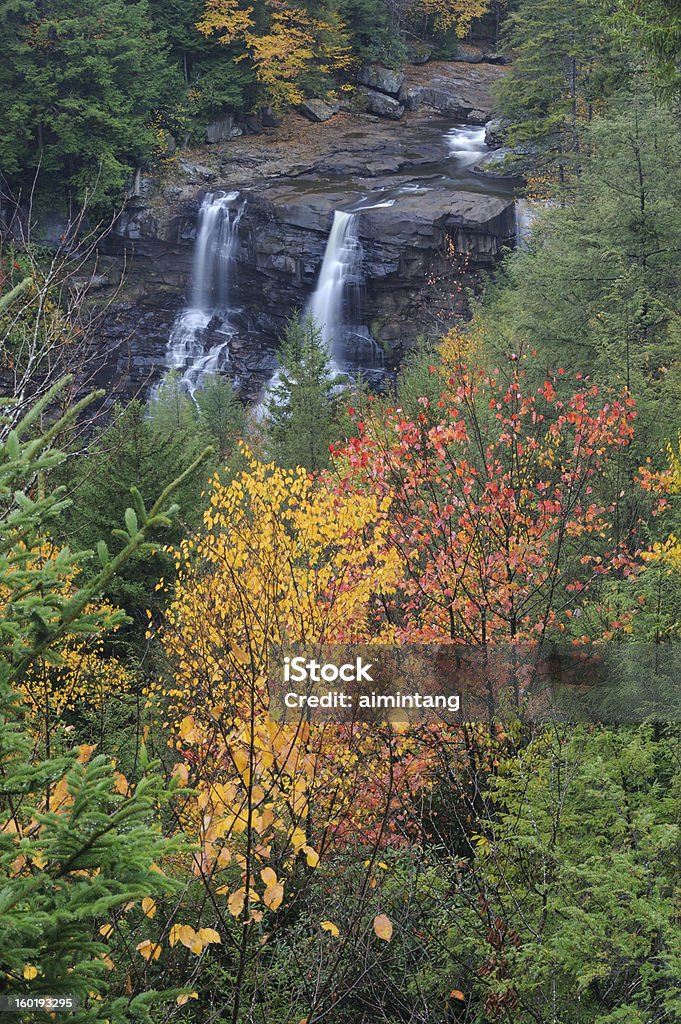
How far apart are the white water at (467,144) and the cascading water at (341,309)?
8.66 meters

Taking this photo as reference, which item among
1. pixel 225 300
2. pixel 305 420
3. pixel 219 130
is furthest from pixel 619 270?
pixel 219 130

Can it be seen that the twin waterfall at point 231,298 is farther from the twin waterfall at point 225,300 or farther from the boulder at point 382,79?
the boulder at point 382,79

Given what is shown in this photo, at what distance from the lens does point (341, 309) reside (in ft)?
107

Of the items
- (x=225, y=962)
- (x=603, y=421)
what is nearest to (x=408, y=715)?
(x=225, y=962)

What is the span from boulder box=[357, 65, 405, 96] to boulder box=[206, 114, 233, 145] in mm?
8237

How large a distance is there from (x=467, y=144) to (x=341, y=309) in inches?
513

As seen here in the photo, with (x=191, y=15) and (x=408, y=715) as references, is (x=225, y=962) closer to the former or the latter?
(x=408, y=715)

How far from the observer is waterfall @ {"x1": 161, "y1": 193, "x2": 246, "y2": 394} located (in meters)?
33.7

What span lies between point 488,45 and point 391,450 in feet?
161

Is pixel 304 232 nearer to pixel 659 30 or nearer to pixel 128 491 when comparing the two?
pixel 128 491

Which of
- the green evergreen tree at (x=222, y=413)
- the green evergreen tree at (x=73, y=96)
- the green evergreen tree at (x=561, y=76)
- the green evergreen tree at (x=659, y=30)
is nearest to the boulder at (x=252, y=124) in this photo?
the green evergreen tree at (x=73, y=96)

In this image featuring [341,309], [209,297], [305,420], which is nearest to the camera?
[305,420]

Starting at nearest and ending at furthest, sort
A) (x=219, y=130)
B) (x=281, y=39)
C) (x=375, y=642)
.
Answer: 1. (x=375, y=642)
2. (x=219, y=130)
3. (x=281, y=39)

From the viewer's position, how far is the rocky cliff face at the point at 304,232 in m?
30.6
